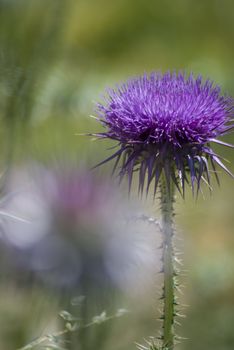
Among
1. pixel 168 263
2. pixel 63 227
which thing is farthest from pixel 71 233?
pixel 168 263

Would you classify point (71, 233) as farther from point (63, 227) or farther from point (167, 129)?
point (167, 129)

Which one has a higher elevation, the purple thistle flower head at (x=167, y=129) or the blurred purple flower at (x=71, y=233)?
the purple thistle flower head at (x=167, y=129)

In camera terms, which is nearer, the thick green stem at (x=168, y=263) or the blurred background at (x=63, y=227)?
the thick green stem at (x=168, y=263)

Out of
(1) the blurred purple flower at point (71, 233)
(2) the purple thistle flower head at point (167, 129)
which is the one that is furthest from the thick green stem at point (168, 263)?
(1) the blurred purple flower at point (71, 233)

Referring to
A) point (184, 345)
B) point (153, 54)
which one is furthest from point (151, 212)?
point (153, 54)

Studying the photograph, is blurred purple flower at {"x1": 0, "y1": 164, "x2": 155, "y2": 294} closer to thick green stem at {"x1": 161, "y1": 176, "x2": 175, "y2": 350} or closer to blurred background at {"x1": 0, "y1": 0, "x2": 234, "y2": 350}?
blurred background at {"x1": 0, "y1": 0, "x2": 234, "y2": 350}

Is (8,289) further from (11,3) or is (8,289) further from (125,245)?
(11,3)

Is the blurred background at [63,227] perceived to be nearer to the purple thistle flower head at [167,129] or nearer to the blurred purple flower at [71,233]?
the blurred purple flower at [71,233]
